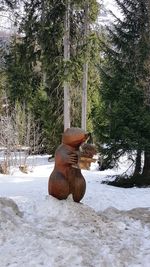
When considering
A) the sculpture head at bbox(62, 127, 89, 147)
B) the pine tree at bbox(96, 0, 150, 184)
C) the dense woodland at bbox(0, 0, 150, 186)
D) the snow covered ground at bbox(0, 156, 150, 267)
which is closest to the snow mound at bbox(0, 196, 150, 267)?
the snow covered ground at bbox(0, 156, 150, 267)

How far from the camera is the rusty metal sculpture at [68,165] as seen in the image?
299 inches

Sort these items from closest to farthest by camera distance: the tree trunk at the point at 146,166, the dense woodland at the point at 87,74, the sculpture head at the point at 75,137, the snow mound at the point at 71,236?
the snow mound at the point at 71,236 → the sculpture head at the point at 75,137 → the dense woodland at the point at 87,74 → the tree trunk at the point at 146,166

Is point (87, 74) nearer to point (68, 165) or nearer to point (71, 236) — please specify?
point (68, 165)

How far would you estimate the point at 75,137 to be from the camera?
7570mm

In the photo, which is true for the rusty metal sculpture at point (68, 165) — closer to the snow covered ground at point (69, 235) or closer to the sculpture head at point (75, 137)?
the sculpture head at point (75, 137)

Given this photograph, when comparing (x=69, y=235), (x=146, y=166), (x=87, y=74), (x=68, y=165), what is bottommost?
(x=146, y=166)

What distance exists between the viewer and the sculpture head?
7.56 m

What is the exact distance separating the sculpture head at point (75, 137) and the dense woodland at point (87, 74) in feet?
17.6

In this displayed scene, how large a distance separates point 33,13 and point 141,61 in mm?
7226

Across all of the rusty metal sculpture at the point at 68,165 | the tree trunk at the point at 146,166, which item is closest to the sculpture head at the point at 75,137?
the rusty metal sculpture at the point at 68,165

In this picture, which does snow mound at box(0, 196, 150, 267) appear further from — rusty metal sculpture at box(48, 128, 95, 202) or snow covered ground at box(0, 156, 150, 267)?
rusty metal sculpture at box(48, 128, 95, 202)

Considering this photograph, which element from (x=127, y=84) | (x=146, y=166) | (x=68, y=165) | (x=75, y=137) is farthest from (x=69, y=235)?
(x=127, y=84)

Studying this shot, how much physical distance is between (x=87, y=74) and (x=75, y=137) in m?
12.9

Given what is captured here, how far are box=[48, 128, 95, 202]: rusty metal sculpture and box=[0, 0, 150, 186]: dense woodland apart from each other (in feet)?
17.2
